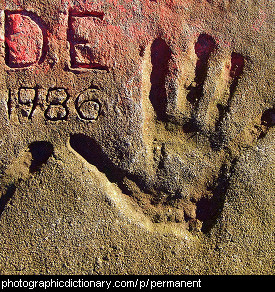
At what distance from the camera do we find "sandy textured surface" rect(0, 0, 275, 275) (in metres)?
1.27

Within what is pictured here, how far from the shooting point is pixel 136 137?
1.30 m

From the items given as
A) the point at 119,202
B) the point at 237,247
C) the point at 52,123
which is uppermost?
the point at 52,123

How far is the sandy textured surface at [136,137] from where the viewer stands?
127cm

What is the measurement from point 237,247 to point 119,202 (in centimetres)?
52

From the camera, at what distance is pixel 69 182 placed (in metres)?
1.28

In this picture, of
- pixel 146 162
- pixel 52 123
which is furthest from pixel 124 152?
pixel 52 123

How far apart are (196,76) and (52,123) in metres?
0.65

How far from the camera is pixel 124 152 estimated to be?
1.30 m

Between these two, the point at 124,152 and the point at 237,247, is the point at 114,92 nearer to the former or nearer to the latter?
the point at 124,152

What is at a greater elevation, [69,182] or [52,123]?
[52,123]

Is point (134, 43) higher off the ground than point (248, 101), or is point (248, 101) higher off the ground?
→ point (134, 43)
